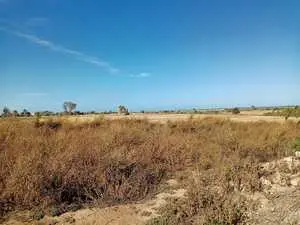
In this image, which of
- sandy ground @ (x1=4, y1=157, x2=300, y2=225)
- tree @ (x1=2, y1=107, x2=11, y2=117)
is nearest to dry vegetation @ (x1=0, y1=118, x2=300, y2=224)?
sandy ground @ (x1=4, y1=157, x2=300, y2=225)

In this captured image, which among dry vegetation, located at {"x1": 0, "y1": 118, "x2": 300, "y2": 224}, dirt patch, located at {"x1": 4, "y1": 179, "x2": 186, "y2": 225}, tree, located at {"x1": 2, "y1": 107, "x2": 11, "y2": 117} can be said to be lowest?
dirt patch, located at {"x1": 4, "y1": 179, "x2": 186, "y2": 225}

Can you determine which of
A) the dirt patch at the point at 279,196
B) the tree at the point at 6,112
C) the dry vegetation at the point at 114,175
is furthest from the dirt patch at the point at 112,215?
the tree at the point at 6,112

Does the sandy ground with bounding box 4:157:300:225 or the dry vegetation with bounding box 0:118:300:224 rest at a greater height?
the dry vegetation with bounding box 0:118:300:224

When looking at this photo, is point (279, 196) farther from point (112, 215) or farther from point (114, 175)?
point (114, 175)

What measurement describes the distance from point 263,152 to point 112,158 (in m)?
6.94

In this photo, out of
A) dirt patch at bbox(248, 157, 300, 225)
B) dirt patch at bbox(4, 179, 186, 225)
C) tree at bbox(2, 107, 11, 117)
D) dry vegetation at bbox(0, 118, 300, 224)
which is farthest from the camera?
tree at bbox(2, 107, 11, 117)

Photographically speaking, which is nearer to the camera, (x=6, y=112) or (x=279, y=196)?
(x=279, y=196)

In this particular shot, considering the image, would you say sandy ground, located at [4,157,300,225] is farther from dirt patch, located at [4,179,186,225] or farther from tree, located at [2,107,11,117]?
tree, located at [2,107,11,117]

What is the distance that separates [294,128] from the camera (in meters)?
20.8

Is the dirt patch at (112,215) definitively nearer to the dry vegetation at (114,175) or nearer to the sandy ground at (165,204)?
the sandy ground at (165,204)

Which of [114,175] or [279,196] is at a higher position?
[114,175]

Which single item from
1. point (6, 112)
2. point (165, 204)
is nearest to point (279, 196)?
point (165, 204)

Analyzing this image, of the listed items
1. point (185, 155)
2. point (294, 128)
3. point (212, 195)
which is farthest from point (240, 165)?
point (294, 128)

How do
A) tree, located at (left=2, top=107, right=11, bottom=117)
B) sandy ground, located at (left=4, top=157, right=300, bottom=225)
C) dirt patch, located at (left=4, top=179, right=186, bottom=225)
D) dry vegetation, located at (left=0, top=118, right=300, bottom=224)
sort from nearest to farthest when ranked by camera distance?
sandy ground, located at (left=4, top=157, right=300, bottom=225) → dirt patch, located at (left=4, top=179, right=186, bottom=225) → dry vegetation, located at (left=0, top=118, right=300, bottom=224) → tree, located at (left=2, top=107, right=11, bottom=117)
